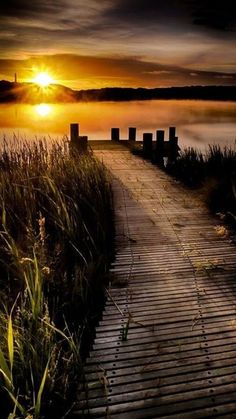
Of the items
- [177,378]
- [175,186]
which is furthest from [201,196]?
[177,378]

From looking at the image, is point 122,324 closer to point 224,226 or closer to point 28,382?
point 28,382

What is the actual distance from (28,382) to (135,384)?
0.55m

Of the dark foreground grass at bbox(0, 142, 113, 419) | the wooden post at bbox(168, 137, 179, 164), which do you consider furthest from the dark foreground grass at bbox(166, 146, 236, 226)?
the wooden post at bbox(168, 137, 179, 164)

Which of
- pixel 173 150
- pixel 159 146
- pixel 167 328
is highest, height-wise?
pixel 159 146

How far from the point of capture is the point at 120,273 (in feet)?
11.1

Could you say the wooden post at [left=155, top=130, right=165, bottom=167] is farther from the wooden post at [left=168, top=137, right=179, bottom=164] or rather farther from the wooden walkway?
the wooden walkway

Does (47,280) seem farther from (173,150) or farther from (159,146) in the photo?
(173,150)

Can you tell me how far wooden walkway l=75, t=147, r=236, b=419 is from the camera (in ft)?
6.77

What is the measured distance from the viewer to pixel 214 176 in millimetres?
7156

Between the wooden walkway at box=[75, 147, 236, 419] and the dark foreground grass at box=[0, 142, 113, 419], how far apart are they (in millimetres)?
161

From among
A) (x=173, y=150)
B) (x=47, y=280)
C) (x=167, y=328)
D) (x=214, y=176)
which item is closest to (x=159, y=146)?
(x=173, y=150)

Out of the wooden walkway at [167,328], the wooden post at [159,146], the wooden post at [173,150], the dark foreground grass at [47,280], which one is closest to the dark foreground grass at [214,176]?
the wooden walkway at [167,328]

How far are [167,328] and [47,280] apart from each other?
1.01 metres

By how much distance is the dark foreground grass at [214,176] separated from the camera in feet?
17.5
